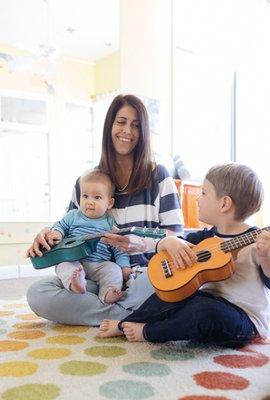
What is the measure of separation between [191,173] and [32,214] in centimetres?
106

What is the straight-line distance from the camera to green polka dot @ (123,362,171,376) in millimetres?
878

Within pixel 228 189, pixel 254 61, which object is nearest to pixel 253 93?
pixel 254 61

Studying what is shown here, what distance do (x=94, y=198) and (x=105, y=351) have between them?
55cm

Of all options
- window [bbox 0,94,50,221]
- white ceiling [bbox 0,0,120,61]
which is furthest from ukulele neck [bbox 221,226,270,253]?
white ceiling [bbox 0,0,120,61]

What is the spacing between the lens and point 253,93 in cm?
363

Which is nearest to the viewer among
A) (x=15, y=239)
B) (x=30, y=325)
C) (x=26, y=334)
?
(x=26, y=334)

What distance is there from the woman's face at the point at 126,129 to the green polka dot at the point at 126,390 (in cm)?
88

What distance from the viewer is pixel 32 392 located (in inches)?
30.5

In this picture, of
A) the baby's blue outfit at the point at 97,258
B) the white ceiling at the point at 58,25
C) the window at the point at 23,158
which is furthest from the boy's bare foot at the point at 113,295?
the white ceiling at the point at 58,25

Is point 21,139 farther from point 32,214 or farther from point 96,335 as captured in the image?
point 96,335

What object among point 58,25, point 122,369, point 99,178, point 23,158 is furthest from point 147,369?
Result: point 58,25

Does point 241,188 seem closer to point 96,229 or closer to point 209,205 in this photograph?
point 209,205

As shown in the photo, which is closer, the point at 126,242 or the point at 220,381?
the point at 220,381

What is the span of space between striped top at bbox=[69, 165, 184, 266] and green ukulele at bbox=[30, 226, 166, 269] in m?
0.15
